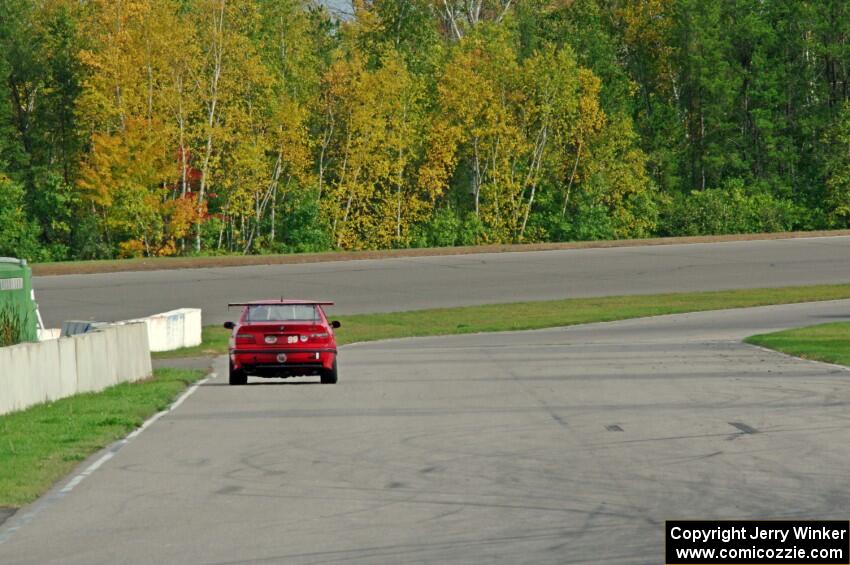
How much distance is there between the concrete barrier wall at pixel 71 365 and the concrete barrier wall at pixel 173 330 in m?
9.62

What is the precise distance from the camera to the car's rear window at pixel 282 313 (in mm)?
25797

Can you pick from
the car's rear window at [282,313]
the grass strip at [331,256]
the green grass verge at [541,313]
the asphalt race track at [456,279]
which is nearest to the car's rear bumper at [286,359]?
the car's rear window at [282,313]

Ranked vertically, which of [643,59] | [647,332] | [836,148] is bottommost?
[647,332]

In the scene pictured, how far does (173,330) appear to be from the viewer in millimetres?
39625

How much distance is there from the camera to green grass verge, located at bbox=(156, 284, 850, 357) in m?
45.8

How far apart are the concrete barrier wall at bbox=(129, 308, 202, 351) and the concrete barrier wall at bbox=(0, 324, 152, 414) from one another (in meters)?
9.62

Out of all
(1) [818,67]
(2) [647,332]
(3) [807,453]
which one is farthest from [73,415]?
(1) [818,67]

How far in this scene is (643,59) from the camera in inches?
3472

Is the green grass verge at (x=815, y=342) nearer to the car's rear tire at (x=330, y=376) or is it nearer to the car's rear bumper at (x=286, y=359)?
the car's rear tire at (x=330, y=376)

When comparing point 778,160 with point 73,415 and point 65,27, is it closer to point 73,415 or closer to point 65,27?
point 65,27

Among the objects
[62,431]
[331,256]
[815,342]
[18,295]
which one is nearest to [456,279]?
[331,256]

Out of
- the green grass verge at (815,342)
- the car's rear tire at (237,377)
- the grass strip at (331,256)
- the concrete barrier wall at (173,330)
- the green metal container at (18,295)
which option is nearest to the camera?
the car's rear tire at (237,377)

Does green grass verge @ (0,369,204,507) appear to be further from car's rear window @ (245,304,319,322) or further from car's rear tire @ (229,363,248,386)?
car's rear window @ (245,304,319,322)

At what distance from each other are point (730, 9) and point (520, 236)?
19148 millimetres
